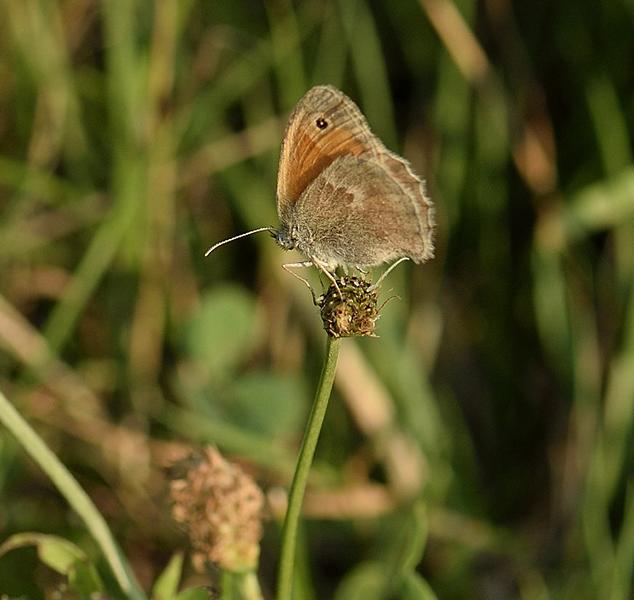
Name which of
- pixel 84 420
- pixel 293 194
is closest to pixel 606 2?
pixel 293 194

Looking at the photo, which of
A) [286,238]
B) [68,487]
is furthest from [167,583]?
[286,238]

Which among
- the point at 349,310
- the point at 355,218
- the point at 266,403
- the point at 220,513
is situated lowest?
the point at 220,513

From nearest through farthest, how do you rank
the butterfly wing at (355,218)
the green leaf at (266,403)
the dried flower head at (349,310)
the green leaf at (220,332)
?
the dried flower head at (349,310) < the butterfly wing at (355,218) < the green leaf at (266,403) < the green leaf at (220,332)

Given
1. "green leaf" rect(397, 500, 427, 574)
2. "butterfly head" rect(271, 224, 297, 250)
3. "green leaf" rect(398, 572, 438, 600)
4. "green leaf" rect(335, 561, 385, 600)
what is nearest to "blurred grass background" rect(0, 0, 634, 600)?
"green leaf" rect(335, 561, 385, 600)

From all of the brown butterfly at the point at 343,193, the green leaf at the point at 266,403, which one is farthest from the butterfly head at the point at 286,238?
the green leaf at the point at 266,403

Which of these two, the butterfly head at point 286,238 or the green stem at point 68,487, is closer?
the green stem at point 68,487

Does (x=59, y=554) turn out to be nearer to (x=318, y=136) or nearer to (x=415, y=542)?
(x=415, y=542)

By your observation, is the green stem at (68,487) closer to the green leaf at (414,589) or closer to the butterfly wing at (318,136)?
the green leaf at (414,589)
